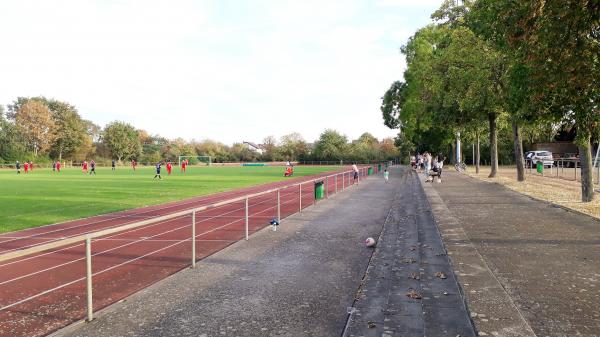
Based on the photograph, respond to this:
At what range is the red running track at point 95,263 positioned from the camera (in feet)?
17.1

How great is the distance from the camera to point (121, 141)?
97562mm

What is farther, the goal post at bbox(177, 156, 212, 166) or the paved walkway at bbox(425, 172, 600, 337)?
the goal post at bbox(177, 156, 212, 166)

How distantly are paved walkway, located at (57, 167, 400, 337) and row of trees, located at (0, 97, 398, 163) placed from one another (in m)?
81.6

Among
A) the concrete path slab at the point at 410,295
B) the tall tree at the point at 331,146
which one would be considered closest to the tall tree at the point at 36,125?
the tall tree at the point at 331,146

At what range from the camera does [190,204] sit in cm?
1753

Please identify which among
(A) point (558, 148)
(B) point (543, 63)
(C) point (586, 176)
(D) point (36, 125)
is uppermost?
(D) point (36, 125)

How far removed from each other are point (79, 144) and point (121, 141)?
959cm

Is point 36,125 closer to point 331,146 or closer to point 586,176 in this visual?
point 331,146

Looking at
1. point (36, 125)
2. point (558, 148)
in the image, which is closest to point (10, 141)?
point (36, 125)

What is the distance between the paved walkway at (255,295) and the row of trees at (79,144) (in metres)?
81.6

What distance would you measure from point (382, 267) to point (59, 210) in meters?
13.7

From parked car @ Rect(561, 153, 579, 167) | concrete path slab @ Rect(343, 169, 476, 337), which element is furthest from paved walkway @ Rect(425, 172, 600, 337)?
parked car @ Rect(561, 153, 579, 167)

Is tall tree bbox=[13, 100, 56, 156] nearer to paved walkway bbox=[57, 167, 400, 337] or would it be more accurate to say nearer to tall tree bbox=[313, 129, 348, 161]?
tall tree bbox=[313, 129, 348, 161]

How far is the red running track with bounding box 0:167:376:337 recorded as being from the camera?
5.23 metres
